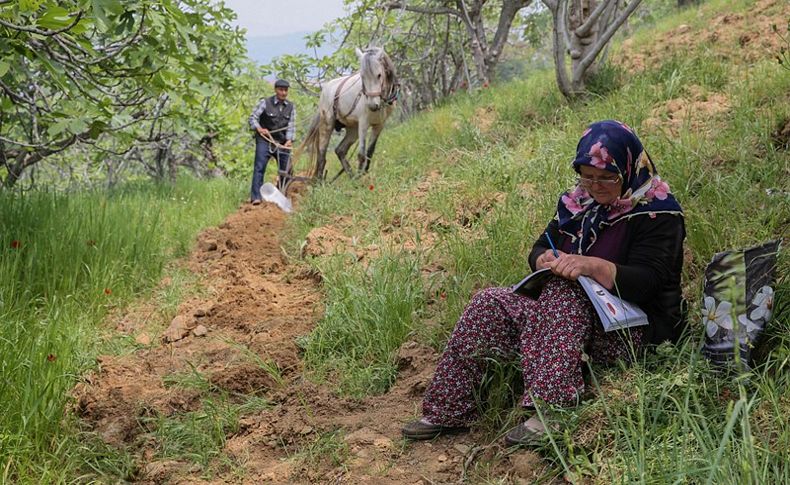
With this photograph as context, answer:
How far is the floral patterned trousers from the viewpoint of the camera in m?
2.61

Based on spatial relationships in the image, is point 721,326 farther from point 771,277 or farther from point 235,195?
point 235,195

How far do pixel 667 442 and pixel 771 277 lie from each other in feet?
2.87

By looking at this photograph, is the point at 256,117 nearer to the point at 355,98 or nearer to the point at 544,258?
the point at 355,98

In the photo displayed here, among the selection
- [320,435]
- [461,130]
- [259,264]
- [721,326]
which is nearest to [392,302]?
[320,435]

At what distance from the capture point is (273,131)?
938 cm

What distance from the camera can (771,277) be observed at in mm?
2645

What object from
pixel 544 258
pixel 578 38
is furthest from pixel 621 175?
pixel 578 38

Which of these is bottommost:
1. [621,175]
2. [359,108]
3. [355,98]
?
[621,175]

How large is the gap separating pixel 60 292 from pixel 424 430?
3228mm

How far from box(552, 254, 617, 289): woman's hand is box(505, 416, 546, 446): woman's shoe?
58cm

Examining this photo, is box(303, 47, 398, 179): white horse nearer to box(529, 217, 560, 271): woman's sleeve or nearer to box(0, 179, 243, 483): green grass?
box(0, 179, 243, 483): green grass

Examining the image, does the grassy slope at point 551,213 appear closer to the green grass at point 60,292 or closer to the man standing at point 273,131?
the green grass at point 60,292

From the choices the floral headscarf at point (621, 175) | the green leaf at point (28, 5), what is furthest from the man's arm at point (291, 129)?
the floral headscarf at point (621, 175)

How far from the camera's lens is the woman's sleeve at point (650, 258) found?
268 centimetres
